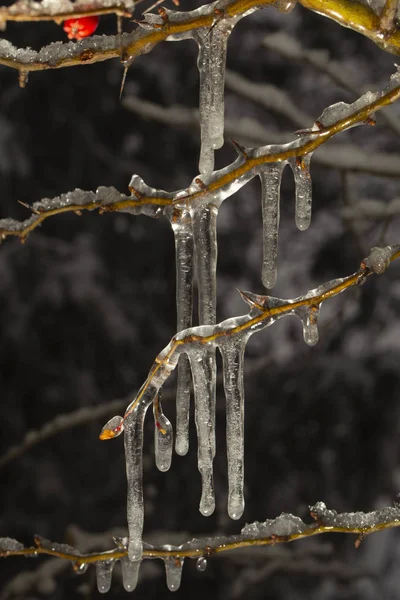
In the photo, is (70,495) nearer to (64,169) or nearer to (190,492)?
(190,492)

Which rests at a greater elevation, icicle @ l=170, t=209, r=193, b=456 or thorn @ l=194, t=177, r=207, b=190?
thorn @ l=194, t=177, r=207, b=190

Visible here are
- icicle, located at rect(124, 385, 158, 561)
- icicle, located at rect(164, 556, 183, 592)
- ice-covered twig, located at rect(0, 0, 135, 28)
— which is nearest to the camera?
ice-covered twig, located at rect(0, 0, 135, 28)

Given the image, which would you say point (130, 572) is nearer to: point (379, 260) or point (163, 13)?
point (379, 260)

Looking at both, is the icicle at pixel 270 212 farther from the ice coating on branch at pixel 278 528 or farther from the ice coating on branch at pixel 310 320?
the ice coating on branch at pixel 278 528

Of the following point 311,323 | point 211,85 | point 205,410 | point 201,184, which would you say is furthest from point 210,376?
point 211,85

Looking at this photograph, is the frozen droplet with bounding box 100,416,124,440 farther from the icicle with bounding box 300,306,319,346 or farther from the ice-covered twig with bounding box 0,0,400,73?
the ice-covered twig with bounding box 0,0,400,73

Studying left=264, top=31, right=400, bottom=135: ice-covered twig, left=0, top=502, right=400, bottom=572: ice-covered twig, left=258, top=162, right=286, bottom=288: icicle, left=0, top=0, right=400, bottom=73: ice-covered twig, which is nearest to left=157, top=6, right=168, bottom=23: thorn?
left=0, top=0, right=400, bottom=73: ice-covered twig
